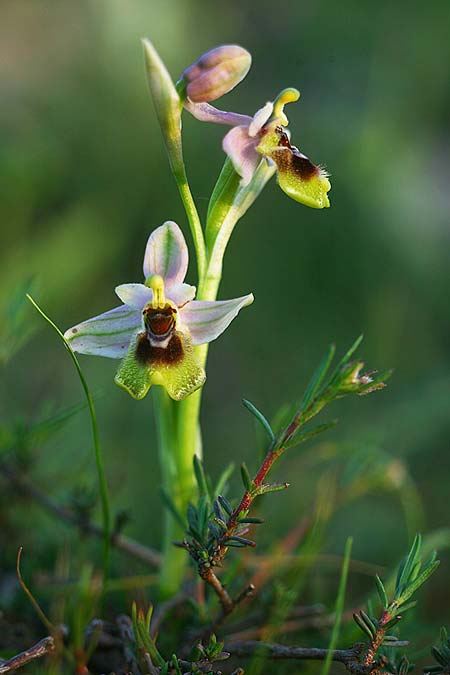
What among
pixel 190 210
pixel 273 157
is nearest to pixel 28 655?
pixel 190 210

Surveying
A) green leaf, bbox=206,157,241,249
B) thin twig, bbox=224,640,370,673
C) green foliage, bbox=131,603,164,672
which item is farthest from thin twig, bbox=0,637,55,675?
green leaf, bbox=206,157,241,249

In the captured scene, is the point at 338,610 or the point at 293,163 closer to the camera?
the point at 338,610

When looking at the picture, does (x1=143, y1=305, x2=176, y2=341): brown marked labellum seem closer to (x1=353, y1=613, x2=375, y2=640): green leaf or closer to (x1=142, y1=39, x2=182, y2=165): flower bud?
(x1=142, y1=39, x2=182, y2=165): flower bud

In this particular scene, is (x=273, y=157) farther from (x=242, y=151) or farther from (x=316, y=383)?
(x=316, y=383)

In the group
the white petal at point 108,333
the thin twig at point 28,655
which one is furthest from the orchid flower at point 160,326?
the thin twig at point 28,655

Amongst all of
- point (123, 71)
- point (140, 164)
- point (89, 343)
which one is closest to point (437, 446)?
point (89, 343)

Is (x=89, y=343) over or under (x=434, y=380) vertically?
over

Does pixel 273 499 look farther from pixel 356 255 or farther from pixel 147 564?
pixel 356 255
